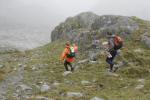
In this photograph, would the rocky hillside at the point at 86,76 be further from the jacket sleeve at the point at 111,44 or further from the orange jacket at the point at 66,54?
the jacket sleeve at the point at 111,44

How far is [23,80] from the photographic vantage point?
88.5ft

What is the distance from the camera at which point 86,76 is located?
88.4 feet

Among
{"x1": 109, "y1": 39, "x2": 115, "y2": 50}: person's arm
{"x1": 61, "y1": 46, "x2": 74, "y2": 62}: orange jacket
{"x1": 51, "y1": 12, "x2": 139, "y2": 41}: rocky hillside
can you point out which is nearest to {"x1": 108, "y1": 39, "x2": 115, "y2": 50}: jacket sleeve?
{"x1": 109, "y1": 39, "x2": 115, "y2": 50}: person's arm

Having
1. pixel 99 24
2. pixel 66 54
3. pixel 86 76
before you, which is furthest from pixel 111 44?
pixel 99 24

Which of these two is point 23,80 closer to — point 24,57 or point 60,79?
point 60,79

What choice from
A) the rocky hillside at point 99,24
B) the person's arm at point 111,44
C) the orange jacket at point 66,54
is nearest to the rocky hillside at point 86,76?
the rocky hillside at point 99,24

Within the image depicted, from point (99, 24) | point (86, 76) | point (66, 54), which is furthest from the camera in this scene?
point (99, 24)

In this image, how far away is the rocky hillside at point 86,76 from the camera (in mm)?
23109

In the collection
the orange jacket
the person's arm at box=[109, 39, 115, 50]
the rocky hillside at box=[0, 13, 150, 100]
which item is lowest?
the rocky hillside at box=[0, 13, 150, 100]

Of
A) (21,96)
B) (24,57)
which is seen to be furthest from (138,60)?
(24,57)

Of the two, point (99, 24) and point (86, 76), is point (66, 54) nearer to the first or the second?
point (86, 76)

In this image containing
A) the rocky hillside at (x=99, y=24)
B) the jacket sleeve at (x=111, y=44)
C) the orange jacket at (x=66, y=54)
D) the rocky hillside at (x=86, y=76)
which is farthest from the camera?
the rocky hillside at (x=99, y=24)

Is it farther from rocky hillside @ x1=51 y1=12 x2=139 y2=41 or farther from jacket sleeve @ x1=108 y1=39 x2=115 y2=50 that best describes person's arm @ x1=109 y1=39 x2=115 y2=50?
rocky hillside @ x1=51 y1=12 x2=139 y2=41

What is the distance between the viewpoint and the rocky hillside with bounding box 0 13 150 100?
23.1 m
